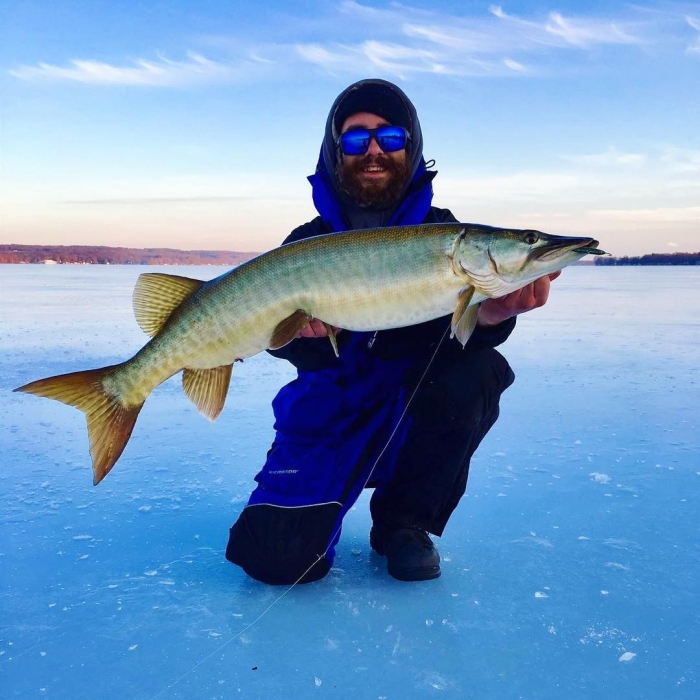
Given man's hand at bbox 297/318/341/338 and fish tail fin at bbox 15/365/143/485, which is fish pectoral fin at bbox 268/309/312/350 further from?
fish tail fin at bbox 15/365/143/485

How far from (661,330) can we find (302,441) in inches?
325

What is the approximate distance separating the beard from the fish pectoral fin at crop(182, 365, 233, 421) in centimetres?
131

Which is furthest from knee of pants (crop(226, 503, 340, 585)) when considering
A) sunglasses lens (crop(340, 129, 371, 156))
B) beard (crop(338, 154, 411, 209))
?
sunglasses lens (crop(340, 129, 371, 156))

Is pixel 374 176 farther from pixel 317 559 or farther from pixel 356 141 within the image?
pixel 317 559

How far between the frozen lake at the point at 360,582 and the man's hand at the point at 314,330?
0.98 meters

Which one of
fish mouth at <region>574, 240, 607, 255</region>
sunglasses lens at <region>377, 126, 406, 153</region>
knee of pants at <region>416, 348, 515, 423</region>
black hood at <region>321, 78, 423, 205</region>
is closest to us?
fish mouth at <region>574, 240, 607, 255</region>

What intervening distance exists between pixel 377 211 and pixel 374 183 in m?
0.15

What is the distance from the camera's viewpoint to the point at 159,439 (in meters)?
4.23

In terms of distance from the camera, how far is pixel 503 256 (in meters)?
2.38

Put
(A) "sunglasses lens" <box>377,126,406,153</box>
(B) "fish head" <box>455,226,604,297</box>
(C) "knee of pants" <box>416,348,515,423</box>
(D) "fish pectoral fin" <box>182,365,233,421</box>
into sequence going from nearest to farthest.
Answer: (B) "fish head" <box>455,226,604,297</box> → (D) "fish pectoral fin" <box>182,365,233,421</box> → (C) "knee of pants" <box>416,348,515,423</box> → (A) "sunglasses lens" <box>377,126,406,153</box>

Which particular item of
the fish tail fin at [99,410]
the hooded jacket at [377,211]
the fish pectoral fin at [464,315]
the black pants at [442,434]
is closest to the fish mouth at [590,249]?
the fish pectoral fin at [464,315]

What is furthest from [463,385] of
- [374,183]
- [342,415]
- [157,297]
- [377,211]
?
[157,297]

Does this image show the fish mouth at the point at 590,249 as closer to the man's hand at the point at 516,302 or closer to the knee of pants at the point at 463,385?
the man's hand at the point at 516,302

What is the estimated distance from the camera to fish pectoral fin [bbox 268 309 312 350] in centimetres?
252
